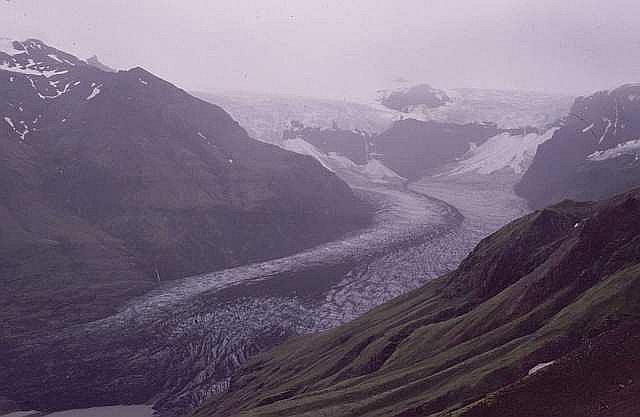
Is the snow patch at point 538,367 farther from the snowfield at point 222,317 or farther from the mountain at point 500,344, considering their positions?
the snowfield at point 222,317

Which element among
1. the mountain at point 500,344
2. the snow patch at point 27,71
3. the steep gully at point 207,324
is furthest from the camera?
the snow patch at point 27,71

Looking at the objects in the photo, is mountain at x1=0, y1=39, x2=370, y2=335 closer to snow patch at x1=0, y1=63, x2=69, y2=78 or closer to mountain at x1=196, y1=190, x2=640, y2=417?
snow patch at x1=0, y1=63, x2=69, y2=78

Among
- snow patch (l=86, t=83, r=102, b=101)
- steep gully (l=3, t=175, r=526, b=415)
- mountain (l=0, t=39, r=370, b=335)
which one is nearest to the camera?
steep gully (l=3, t=175, r=526, b=415)

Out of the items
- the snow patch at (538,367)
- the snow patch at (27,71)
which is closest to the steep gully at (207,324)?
the snow patch at (538,367)

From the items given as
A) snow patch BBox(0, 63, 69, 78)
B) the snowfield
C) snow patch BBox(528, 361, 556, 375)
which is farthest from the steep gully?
snow patch BBox(0, 63, 69, 78)

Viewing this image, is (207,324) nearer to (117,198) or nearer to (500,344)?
(500,344)

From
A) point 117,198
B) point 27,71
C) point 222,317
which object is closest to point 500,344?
point 222,317
